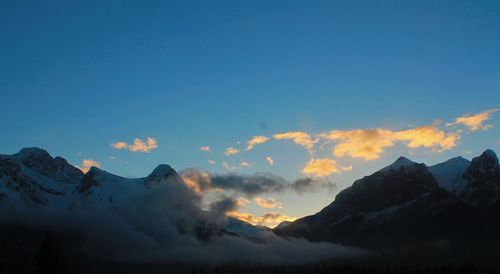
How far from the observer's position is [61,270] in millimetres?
126062

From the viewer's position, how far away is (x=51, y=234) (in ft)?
415

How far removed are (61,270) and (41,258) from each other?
527cm

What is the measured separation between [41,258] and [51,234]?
5.53 metres

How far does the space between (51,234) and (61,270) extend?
7.34 metres

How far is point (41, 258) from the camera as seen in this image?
123 meters
